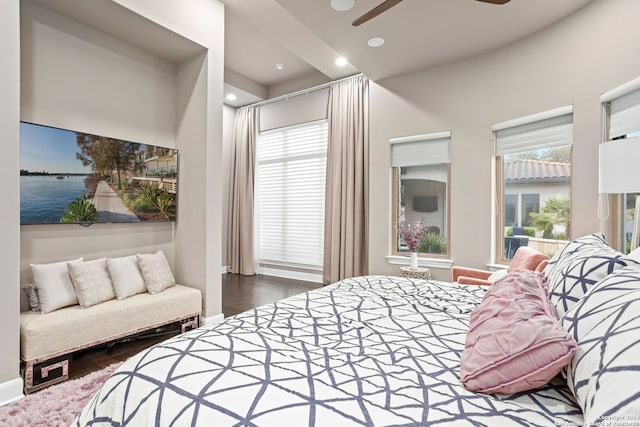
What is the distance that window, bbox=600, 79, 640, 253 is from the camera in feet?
7.60

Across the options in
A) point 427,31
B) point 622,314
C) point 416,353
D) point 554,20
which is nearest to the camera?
point 622,314

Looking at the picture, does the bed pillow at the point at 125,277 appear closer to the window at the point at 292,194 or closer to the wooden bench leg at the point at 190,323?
A: the wooden bench leg at the point at 190,323

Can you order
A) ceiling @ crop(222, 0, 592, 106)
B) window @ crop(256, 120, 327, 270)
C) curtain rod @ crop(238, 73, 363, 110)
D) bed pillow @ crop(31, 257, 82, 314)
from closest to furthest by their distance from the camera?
bed pillow @ crop(31, 257, 82, 314) → ceiling @ crop(222, 0, 592, 106) → curtain rod @ crop(238, 73, 363, 110) → window @ crop(256, 120, 327, 270)

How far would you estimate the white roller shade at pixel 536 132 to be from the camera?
9.58ft

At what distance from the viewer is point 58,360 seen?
230 centimetres

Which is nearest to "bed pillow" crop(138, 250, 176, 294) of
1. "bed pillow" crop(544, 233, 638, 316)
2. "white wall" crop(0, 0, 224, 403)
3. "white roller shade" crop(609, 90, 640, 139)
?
"white wall" crop(0, 0, 224, 403)

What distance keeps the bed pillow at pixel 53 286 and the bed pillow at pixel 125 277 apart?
301 mm

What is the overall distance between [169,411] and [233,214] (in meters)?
5.49

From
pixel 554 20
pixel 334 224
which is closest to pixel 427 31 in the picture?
pixel 554 20

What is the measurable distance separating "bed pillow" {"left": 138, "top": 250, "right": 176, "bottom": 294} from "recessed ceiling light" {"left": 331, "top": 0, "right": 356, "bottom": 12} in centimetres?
286

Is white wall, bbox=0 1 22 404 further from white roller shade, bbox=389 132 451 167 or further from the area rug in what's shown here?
white roller shade, bbox=389 132 451 167

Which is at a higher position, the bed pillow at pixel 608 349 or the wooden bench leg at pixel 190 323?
the bed pillow at pixel 608 349

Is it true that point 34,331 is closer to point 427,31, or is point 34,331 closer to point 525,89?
point 427,31

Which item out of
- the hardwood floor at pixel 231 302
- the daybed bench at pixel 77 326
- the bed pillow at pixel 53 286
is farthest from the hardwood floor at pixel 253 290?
the bed pillow at pixel 53 286
